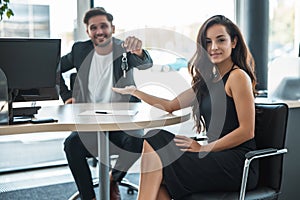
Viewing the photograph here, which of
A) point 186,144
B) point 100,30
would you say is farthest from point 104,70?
point 186,144

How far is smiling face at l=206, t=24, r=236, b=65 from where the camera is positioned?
2201 mm

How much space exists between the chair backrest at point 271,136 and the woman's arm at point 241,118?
119mm

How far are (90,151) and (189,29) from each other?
2.26 metres

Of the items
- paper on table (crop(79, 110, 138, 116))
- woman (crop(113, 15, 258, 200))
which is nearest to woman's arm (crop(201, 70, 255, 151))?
woman (crop(113, 15, 258, 200))

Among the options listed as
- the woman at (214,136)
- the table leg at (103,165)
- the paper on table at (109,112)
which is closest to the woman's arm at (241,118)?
the woman at (214,136)

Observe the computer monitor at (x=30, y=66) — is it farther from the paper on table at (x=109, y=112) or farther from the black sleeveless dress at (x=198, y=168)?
the black sleeveless dress at (x=198, y=168)

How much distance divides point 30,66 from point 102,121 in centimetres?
52

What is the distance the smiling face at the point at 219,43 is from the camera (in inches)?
86.7

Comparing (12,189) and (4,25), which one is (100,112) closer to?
A: (12,189)

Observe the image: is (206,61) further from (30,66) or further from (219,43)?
(30,66)

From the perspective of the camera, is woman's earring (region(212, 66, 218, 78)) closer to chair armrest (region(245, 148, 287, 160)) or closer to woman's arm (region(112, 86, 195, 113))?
woman's arm (region(112, 86, 195, 113))

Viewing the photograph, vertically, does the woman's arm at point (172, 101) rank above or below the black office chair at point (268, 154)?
above

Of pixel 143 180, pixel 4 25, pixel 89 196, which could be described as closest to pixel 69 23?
pixel 4 25

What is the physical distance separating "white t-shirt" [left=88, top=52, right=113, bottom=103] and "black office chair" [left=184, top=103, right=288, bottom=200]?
4.00ft
